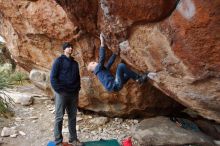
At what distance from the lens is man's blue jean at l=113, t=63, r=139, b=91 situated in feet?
19.8

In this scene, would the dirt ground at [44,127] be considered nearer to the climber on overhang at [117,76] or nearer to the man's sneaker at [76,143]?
the man's sneaker at [76,143]

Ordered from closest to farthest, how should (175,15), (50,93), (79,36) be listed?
(175,15)
(79,36)
(50,93)

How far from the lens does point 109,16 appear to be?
233 inches

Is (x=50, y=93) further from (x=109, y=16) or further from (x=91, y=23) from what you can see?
(x=109, y=16)

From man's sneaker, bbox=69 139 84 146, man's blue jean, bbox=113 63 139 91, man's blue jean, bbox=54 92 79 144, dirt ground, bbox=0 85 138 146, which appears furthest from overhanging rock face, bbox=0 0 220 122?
man's sneaker, bbox=69 139 84 146

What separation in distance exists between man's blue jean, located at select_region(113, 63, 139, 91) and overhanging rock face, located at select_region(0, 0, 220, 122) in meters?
0.24

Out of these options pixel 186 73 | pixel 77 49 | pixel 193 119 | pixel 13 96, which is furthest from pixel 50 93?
pixel 186 73

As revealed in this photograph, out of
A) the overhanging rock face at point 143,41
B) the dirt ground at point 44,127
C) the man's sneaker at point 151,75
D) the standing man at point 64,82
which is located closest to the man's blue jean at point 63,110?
the standing man at point 64,82

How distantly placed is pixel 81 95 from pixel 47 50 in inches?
A: 54.3

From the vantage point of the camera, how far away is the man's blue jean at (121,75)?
19.8 feet

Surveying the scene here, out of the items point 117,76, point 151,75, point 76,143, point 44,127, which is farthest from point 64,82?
point 44,127

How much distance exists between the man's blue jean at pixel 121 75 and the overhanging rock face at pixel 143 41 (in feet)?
0.79

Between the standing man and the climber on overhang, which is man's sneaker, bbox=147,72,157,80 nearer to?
the climber on overhang

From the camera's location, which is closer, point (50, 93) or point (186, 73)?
point (186, 73)
